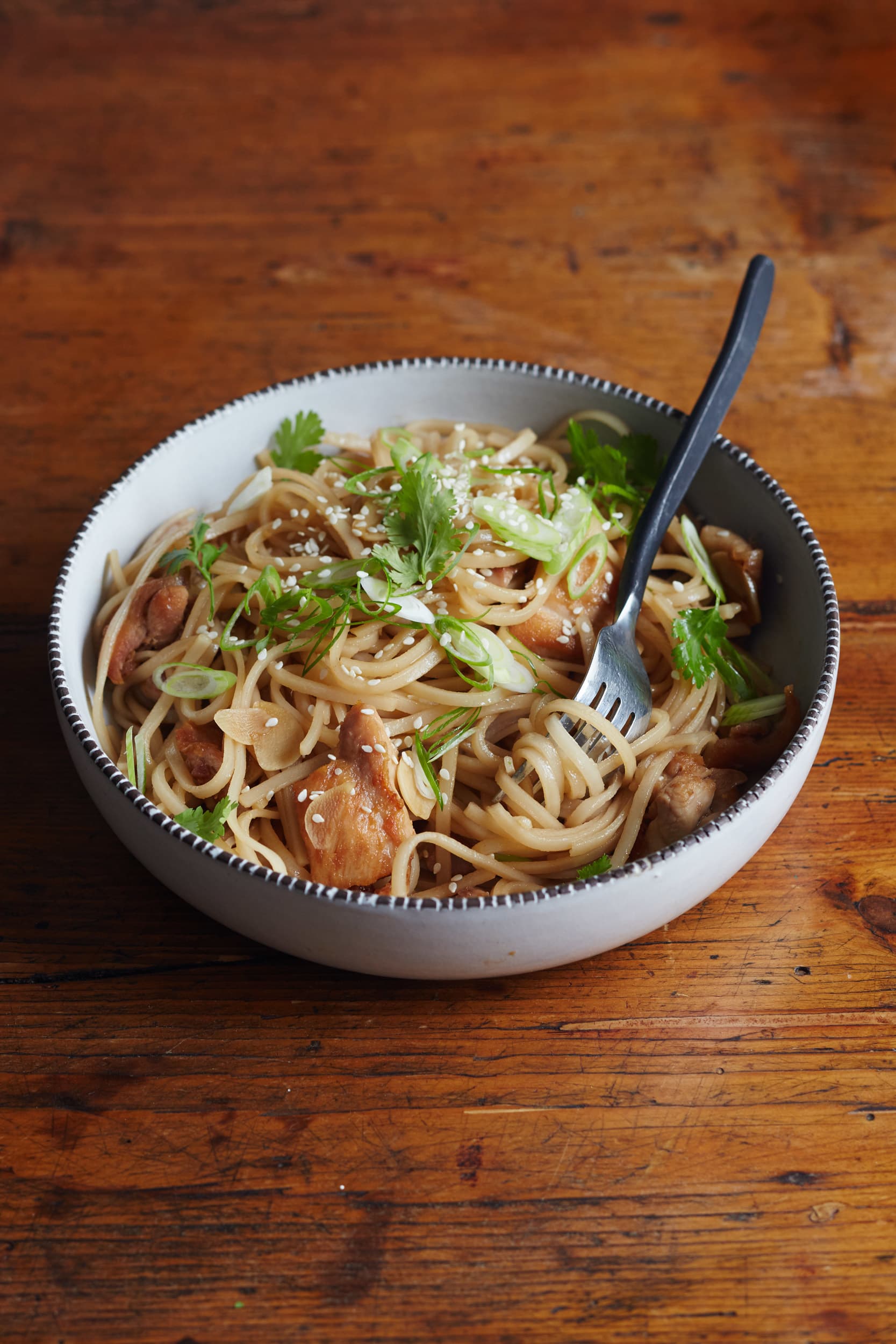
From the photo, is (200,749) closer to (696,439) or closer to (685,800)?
(685,800)

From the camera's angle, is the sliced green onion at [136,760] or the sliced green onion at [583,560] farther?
the sliced green onion at [583,560]

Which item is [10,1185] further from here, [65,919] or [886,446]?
[886,446]

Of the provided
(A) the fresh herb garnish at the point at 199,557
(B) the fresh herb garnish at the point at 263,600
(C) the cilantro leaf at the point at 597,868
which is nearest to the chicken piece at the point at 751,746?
(C) the cilantro leaf at the point at 597,868

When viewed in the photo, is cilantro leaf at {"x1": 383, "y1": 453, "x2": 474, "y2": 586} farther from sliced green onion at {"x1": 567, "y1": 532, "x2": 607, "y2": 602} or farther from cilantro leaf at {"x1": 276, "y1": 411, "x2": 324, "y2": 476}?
cilantro leaf at {"x1": 276, "y1": 411, "x2": 324, "y2": 476}

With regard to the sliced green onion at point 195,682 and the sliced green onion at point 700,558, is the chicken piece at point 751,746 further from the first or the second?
the sliced green onion at point 195,682

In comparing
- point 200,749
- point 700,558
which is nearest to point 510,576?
point 700,558

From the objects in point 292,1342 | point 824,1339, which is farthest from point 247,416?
point 824,1339
